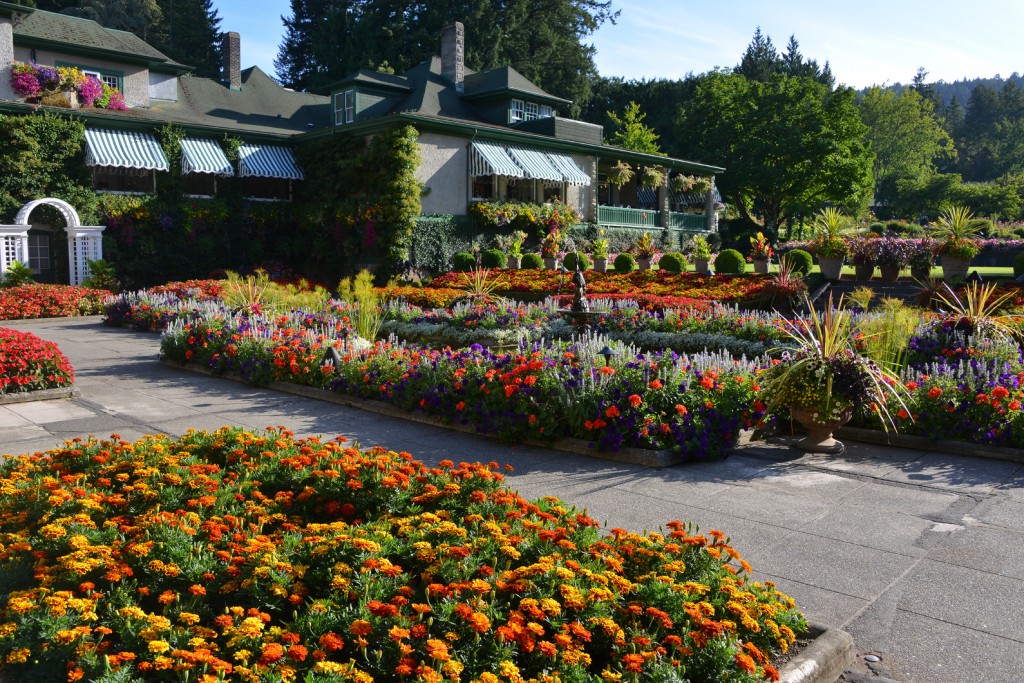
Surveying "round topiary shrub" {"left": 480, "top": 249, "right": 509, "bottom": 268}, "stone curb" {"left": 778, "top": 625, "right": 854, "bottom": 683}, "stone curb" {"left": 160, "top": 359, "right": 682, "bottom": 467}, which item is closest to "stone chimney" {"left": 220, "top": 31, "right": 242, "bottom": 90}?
"round topiary shrub" {"left": 480, "top": 249, "right": 509, "bottom": 268}

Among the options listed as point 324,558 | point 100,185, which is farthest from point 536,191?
point 324,558

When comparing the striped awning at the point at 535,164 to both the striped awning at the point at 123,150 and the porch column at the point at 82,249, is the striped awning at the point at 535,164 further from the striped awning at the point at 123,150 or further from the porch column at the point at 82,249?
the porch column at the point at 82,249

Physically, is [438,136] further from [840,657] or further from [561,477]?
[840,657]

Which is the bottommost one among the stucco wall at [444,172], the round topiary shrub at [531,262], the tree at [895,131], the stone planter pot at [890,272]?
the stone planter pot at [890,272]

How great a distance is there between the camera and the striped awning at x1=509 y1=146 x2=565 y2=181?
93.0 ft

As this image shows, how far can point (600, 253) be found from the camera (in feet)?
97.2

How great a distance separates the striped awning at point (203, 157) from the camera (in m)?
25.0

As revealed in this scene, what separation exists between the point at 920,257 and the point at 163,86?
85.1 feet

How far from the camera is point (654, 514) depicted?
17.4 ft

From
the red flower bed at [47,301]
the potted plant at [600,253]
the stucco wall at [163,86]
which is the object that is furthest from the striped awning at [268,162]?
the potted plant at [600,253]

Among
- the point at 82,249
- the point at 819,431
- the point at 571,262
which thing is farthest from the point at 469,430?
the point at 571,262

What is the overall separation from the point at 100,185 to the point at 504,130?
1363 cm

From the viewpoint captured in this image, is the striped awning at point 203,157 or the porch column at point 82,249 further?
the striped awning at point 203,157

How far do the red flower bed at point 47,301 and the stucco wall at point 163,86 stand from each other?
11458 mm
